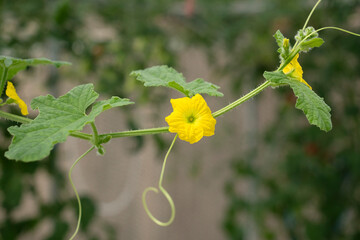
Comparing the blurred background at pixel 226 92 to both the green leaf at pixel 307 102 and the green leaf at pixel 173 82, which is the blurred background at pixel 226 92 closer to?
the green leaf at pixel 173 82

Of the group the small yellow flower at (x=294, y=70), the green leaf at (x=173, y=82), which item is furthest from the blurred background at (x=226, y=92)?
the small yellow flower at (x=294, y=70)

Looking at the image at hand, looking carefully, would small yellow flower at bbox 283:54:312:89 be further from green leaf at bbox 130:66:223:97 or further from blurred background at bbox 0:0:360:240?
blurred background at bbox 0:0:360:240

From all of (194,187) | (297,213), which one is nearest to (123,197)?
(194,187)

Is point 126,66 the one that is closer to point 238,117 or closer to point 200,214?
point 238,117

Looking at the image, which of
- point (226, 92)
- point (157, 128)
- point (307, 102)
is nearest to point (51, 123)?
point (157, 128)

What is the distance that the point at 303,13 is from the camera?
1.48 metres

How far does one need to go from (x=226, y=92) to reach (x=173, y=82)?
171 centimetres

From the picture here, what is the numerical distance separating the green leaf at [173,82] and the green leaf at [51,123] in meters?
0.05

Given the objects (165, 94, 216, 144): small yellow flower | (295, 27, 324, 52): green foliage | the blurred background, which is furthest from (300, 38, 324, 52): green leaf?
the blurred background

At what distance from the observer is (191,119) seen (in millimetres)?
387

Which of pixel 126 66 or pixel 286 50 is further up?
pixel 126 66

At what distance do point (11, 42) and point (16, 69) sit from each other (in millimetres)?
686

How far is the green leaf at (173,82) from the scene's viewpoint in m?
0.42

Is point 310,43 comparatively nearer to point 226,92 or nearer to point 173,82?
point 173,82
